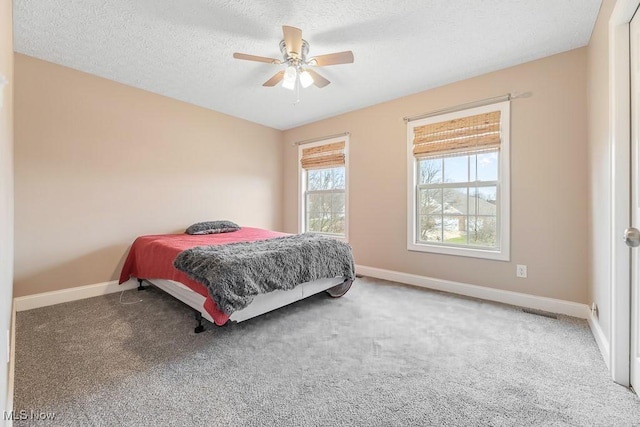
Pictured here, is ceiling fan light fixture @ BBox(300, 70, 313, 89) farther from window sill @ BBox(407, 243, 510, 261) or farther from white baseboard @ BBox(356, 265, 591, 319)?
white baseboard @ BBox(356, 265, 591, 319)

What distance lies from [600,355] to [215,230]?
12.3 ft

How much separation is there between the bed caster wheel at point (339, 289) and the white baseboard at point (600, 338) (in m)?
1.91

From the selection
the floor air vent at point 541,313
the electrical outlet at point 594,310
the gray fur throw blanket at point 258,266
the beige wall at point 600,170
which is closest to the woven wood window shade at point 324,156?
the gray fur throw blanket at point 258,266

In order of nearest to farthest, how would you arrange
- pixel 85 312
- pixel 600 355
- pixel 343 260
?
pixel 600 355
pixel 85 312
pixel 343 260

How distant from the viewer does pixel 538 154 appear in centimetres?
258

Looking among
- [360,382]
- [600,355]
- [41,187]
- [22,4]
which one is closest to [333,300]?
[360,382]

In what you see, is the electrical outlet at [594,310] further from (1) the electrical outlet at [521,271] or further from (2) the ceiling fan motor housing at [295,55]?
(2) the ceiling fan motor housing at [295,55]

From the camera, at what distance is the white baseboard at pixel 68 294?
2.53 m

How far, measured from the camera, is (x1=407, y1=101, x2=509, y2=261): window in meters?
2.80

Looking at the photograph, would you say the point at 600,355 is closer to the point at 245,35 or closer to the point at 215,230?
the point at 245,35

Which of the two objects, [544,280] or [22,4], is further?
[544,280]

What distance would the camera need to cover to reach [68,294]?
9.09 ft

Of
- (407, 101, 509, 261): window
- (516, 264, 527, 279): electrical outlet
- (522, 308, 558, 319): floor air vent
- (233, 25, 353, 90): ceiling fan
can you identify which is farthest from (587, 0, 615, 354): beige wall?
(233, 25, 353, 90): ceiling fan

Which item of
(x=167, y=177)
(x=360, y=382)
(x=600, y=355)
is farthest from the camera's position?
(x=167, y=177)
